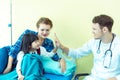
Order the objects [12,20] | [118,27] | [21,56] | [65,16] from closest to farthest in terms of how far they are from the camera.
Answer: [21,56] < [118,27] < [65,16] < [12,20]

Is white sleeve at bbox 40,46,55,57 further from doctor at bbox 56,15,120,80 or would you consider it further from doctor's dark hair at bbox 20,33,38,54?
doctor at bbox 56,15,120,80

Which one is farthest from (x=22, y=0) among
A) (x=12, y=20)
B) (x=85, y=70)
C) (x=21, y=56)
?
(x=85, y=70)

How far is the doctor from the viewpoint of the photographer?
2.13 meters

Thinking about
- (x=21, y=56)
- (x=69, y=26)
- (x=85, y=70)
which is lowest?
(x=85, y=70)

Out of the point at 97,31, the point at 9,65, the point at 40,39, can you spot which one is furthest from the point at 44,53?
the point at 97,31

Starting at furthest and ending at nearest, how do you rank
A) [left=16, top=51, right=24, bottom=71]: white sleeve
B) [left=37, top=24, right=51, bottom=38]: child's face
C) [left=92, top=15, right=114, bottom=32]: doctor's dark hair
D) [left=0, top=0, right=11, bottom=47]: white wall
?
1. [left=0, top=0, right=11, bottom=47]: white wall
2. [left=37, top=24, right=51, bottom=38]: child's face
3. [left=16, top=51, right=24, bottom=71]: white sleeve
4. [left=92, top=15, right=114, bottom=32]: doctor's dark hair

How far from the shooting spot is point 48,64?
7.91ft

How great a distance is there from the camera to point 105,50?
2191 mm

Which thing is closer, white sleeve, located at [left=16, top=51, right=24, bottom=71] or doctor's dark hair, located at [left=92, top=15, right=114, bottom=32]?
doctor's dark hair, located at [left=92, top=15, right=114, bottom=32]

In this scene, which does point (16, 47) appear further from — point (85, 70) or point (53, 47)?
point (85, 70)

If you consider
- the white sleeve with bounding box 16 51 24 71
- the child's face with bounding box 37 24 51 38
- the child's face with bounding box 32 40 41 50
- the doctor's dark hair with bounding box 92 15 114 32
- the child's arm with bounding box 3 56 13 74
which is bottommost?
the child's arm with bounding box 3 56 13 74

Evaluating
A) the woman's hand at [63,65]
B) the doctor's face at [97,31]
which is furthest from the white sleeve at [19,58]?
the doctor's face at [97,31]

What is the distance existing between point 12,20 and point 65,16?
2.08 ft

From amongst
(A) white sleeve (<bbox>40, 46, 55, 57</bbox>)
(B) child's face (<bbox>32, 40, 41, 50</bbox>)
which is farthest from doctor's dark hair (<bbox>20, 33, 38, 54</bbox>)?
(A) white sleeve (<bbox>40, 46, 55, 57</bbox>)
